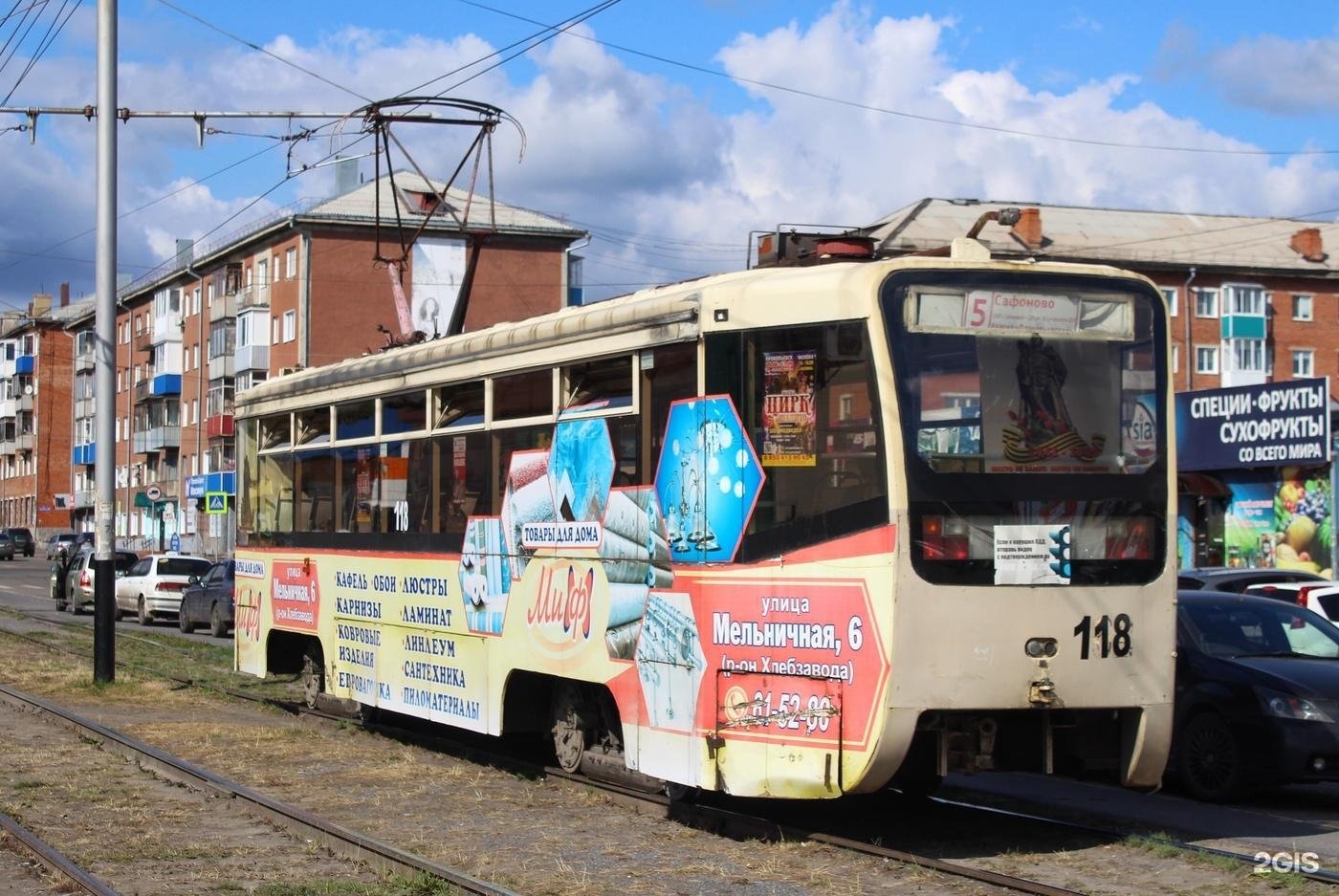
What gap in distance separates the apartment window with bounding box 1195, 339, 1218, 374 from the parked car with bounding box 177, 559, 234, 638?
49.7m

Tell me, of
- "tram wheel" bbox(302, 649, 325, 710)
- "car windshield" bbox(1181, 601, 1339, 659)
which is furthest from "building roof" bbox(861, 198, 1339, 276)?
"car windshield" bbox(1181, 601, 1339, 659)

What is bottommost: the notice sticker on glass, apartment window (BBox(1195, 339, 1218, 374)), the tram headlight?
the tram headlight

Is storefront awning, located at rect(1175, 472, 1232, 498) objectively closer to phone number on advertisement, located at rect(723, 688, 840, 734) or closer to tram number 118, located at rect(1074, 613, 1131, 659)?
tram number 118, located at rect(1074, 613, 1131, 659)

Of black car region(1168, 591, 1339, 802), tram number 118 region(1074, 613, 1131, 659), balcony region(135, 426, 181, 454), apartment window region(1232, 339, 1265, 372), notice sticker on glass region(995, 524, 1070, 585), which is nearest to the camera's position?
notice sticker on glass region(995, 524, 1070, 585)

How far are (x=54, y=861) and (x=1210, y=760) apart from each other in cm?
721

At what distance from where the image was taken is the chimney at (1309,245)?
73438mm

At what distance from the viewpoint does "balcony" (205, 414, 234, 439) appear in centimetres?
7488

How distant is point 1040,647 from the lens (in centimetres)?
838

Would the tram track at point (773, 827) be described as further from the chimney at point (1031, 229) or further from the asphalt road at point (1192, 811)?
the chimney at point (1031, 229)

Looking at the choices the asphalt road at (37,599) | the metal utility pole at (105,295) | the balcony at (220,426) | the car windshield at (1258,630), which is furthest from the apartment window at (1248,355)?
the car windshield at (1258,630)

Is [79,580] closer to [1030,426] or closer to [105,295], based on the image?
[105,295]

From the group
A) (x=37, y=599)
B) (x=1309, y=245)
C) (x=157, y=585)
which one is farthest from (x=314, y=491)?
(x=1309, y=245)

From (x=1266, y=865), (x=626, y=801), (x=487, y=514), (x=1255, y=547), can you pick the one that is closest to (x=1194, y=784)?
(x=1266, y=865)

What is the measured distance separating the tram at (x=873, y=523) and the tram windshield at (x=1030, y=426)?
13mm
